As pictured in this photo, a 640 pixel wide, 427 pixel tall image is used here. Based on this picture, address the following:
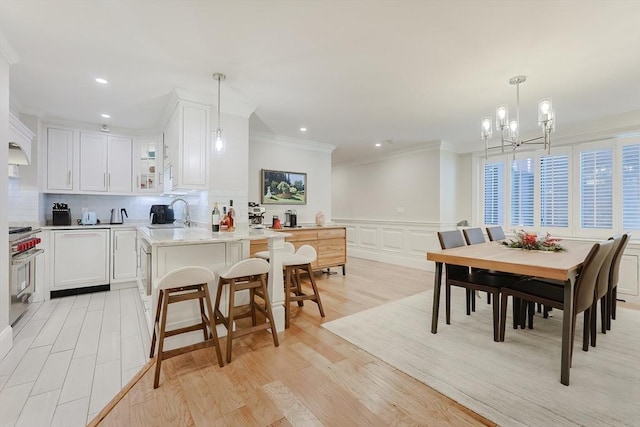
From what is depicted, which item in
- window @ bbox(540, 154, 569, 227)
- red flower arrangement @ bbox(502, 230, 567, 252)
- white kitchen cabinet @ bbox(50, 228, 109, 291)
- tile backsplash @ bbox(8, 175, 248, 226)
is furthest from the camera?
window @ bbox(540, 154, 569, 227)

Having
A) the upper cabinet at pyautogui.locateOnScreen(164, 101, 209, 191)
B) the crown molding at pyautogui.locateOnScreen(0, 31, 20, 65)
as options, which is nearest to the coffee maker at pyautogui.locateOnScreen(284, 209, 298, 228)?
the upper cabinet at pyautogui.locateOnScreen(164, 101, 209, 191)

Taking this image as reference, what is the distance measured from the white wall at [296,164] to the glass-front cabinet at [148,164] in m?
1.41

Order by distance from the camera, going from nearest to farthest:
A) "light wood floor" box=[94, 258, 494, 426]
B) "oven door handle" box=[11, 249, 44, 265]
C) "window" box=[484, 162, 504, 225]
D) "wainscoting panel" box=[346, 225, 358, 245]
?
"light wood floor" box=[94, 258, 494, 426] → "oven door handle" box=[11, 249, 44, 265] → "window" box=[484, 162, 504, 225] → "wainscoting panel" box=[346, 225, 358, 245]

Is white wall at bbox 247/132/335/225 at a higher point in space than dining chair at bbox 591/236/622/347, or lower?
higher

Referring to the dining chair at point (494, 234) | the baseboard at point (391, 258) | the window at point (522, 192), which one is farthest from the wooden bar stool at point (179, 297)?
the window at point (522, 192)

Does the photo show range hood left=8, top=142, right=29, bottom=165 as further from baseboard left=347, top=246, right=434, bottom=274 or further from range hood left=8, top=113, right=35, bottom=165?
baseboard left=347, top=246, right=434, bottom=274

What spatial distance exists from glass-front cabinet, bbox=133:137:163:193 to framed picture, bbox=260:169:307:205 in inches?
63.2

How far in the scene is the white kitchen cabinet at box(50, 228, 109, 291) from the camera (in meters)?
3.67

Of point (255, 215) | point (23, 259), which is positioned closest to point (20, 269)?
point (23, 259)

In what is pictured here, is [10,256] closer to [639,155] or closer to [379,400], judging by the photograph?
[379,400]

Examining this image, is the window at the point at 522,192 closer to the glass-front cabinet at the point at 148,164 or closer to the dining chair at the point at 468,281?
the dining chair at the point at 468,281

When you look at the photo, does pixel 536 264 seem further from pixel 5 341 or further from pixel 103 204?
pixel 103 204

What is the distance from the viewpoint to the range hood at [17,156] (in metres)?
3.22

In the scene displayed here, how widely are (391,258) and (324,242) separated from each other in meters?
1.99
